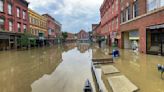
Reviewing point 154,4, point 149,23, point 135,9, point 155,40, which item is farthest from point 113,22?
point 154,4

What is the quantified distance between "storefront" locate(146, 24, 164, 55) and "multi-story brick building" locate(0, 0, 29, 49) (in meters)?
23.5

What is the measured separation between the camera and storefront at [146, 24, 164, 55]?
63.7ft

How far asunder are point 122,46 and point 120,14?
5788mm

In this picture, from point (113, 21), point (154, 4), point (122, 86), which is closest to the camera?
point (122, 86)

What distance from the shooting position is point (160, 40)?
65.2 ft

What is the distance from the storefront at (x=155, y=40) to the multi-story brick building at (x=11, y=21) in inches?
926

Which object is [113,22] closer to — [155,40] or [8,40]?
[155,40]

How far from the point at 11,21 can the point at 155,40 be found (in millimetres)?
27770

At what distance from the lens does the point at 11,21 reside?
1444 inches

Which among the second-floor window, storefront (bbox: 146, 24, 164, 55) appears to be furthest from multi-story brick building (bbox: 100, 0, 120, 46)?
the second-floor window

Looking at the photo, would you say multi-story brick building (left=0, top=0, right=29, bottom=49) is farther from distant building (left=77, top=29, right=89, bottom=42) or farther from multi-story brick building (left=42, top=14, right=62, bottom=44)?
distant building (left=77, top=29, right=89, bottom=42)

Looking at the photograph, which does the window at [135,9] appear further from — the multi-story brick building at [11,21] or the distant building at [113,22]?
the multi-story brick building at [11,21]

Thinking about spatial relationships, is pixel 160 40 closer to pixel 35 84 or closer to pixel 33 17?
pixel 35 84

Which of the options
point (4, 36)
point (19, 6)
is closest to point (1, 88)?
point (4, 36)
